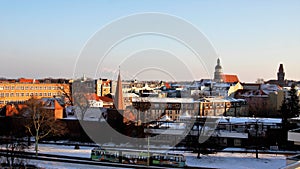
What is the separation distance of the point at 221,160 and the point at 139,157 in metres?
5.33

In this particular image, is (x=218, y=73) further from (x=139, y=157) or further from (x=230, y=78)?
(x=139, y=157)

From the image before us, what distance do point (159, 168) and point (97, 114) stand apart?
14.1 m

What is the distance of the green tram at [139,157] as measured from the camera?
21.7 meters

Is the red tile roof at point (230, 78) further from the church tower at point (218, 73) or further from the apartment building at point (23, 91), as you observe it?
the apartment building at point (23, 91)

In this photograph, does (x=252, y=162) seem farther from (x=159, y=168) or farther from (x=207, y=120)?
(x=207, y=120)

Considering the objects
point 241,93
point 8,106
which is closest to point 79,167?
point 8,106

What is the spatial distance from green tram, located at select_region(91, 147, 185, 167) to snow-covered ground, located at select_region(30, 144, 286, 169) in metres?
1.08

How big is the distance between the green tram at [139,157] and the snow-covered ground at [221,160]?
1.08 m

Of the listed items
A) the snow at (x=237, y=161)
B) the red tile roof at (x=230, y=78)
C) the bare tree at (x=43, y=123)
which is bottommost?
the snow at (x=237, y=161)

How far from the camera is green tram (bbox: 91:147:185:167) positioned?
21.7 m

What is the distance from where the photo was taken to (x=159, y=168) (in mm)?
21062

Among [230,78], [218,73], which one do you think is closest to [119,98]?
[218,73]

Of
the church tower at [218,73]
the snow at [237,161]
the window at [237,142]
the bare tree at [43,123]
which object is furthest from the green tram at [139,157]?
the church tower at [218,73]

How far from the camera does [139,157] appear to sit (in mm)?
22422
